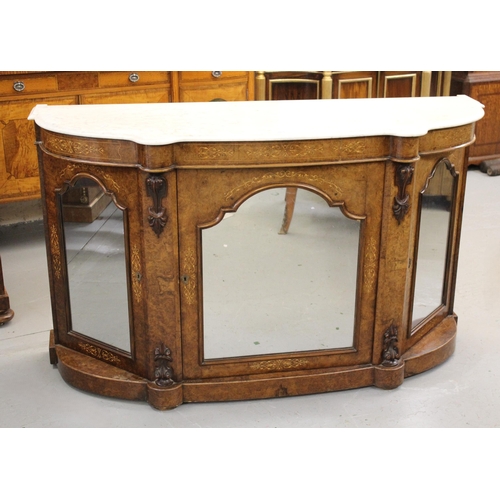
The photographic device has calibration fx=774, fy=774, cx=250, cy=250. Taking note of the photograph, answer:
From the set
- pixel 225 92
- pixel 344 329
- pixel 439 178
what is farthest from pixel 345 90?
pixel 344 329

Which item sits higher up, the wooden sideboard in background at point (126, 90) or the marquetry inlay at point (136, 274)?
the wooden sideboard in background at point (126, 90)

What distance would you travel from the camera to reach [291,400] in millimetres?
2844

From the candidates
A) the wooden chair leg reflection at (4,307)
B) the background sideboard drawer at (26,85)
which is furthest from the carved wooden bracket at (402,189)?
the background sideboard drawer at (26,85)

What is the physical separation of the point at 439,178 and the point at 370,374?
777 mm

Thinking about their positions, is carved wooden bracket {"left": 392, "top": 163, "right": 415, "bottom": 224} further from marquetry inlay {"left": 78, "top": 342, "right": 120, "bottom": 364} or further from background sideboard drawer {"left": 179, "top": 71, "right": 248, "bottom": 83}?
background sideboard drawer {"left": 179, "top": 71, "right": 248, "bottom": 83}

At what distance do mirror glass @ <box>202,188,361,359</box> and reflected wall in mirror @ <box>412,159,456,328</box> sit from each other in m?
0.32

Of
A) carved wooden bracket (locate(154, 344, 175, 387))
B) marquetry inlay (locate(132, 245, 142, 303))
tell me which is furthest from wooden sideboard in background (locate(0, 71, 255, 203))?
carved wooden bracket (locate(154, 344, 175, 387))

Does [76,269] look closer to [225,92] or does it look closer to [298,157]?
[298,157]

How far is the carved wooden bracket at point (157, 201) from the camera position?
2.50 m

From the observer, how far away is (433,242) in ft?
9.83

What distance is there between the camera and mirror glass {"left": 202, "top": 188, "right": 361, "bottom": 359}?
2.69m

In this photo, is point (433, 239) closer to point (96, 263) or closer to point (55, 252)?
point (96, 263)

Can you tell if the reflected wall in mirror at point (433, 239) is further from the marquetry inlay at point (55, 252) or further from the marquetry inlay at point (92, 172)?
the marquetry inlay at point (55, 252)

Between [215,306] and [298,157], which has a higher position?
[298,157]
